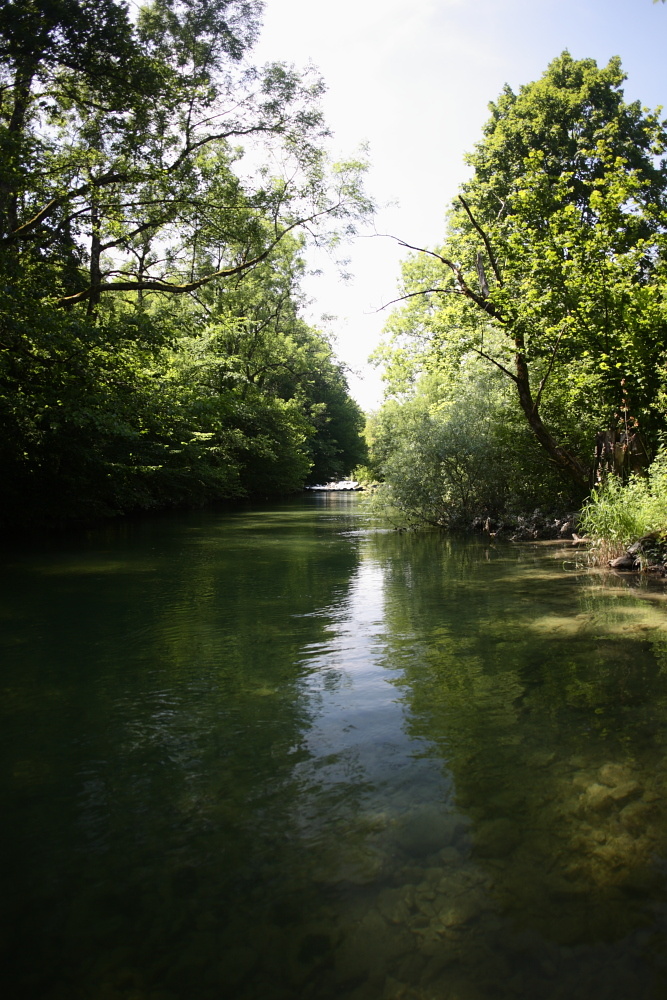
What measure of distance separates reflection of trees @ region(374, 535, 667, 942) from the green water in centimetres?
2

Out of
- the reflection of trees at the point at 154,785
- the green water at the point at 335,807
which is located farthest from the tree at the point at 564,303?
the reflection of trees at the point at 154,785

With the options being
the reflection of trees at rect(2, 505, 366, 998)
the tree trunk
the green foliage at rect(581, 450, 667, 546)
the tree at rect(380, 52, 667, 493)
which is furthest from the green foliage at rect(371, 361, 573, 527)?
the reflection of trees at rect(2, 505, 366, 998)

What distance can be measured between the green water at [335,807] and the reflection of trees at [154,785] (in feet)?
0.05

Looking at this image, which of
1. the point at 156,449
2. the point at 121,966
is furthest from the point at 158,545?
the point at 121,966

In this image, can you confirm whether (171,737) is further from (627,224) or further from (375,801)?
(627,224)

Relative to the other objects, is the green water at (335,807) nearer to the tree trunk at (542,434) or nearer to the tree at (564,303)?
the tree at (564,303)

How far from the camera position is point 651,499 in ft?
36.8

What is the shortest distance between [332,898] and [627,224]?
1393 cm

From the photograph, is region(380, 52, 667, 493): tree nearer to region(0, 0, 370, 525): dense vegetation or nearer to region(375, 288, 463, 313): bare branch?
region(375, 288, 463, 313): bare branch

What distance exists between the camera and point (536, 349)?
14.3m

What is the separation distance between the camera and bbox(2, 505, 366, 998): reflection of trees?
258cm

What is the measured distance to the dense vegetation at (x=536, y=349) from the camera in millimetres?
12953

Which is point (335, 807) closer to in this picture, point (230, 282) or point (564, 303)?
point (564, 303)

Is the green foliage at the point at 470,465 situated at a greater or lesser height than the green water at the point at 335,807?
greater
